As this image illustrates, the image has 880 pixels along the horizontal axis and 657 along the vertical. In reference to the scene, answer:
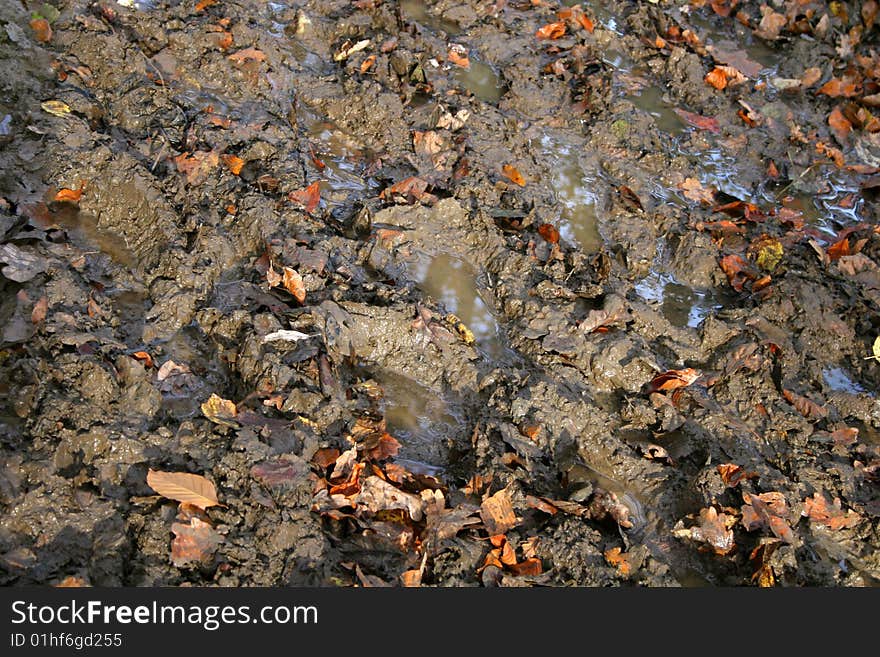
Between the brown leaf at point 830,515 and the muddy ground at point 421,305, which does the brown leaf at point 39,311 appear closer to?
the muddy ground at point 421,305

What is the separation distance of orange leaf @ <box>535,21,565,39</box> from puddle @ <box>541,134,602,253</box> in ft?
3.97

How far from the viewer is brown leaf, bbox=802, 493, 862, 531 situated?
10.9 feet

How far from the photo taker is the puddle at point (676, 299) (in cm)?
411

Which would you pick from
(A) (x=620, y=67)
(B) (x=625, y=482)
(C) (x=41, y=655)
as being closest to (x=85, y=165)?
(C) (x=41, y=655)

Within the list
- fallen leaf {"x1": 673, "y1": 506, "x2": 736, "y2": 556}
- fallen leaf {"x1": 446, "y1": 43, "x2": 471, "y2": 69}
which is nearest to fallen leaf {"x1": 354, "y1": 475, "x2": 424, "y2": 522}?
fallen leaf {"x1": 673, "y1": 506, "x2": 736, "y2": 556}

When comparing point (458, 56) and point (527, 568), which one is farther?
point (458, 56)

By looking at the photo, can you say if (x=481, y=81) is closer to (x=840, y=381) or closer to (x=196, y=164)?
(x=196, y=164)

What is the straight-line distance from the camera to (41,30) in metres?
4.52

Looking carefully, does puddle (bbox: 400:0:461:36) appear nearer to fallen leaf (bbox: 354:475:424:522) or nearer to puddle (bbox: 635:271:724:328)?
puddle (bbox: 635:271:724:328)

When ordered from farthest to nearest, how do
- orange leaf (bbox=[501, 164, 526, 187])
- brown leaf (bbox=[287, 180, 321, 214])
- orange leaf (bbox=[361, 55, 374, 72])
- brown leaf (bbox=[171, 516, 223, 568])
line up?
orange leaf (bbox=[361, 55, 374, 72]) → orange leaf (bbox=[501, 164, 526, 187]) → brown leaf (bbox=[287, 180, 321, 214]) → brown leaf (bbox=[171, 516, 223, 568])

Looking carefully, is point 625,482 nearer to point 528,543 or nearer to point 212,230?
point 528,543

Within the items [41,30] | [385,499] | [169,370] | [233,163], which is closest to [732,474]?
[385,499]

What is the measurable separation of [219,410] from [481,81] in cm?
334

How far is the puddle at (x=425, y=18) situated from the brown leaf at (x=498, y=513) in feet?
12.9
